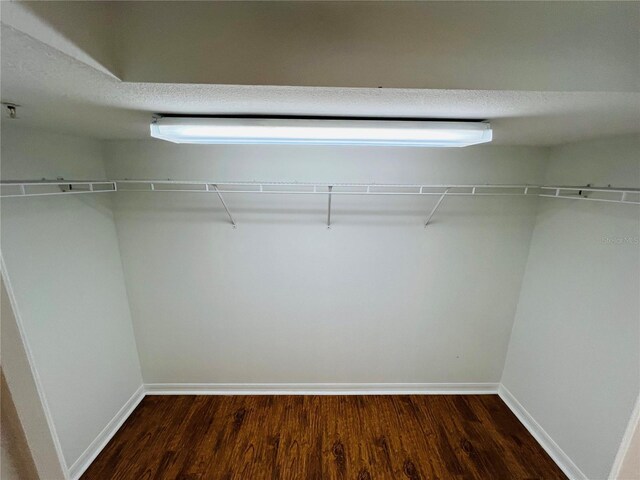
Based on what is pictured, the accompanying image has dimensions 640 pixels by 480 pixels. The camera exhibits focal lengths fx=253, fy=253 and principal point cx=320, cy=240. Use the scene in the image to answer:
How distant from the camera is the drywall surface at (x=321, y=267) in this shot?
184 centimetres

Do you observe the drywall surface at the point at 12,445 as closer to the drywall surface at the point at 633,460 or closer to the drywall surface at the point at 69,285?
the drywall surface at the point at 69,285

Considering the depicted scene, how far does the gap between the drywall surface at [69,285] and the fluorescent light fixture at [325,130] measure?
82cm

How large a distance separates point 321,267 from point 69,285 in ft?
5.32

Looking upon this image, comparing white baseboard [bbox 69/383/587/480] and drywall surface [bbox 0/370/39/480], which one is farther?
white baseboard [bbox 69/383/587/480]

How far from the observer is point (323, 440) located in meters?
1.86

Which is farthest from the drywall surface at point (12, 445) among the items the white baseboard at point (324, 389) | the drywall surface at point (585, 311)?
the drywall surface at point (585, 311)

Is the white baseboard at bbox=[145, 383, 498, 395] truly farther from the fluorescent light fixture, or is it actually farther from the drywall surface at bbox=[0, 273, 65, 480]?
the fluorescent light fixture

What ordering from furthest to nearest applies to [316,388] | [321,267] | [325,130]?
[316,388] → [321,267] → [325,130]

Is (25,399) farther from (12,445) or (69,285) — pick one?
(69,285)

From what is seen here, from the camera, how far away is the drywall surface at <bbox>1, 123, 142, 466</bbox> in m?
1.29

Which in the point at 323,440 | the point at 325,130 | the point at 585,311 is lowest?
the point at 323,440

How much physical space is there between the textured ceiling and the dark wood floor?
214cm

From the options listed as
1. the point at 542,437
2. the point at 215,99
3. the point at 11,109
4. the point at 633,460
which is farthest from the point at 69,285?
the point at 542,437

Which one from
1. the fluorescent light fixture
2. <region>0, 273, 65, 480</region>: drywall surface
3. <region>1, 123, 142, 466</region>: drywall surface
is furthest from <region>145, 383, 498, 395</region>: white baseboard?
the fluorescent light fixture
